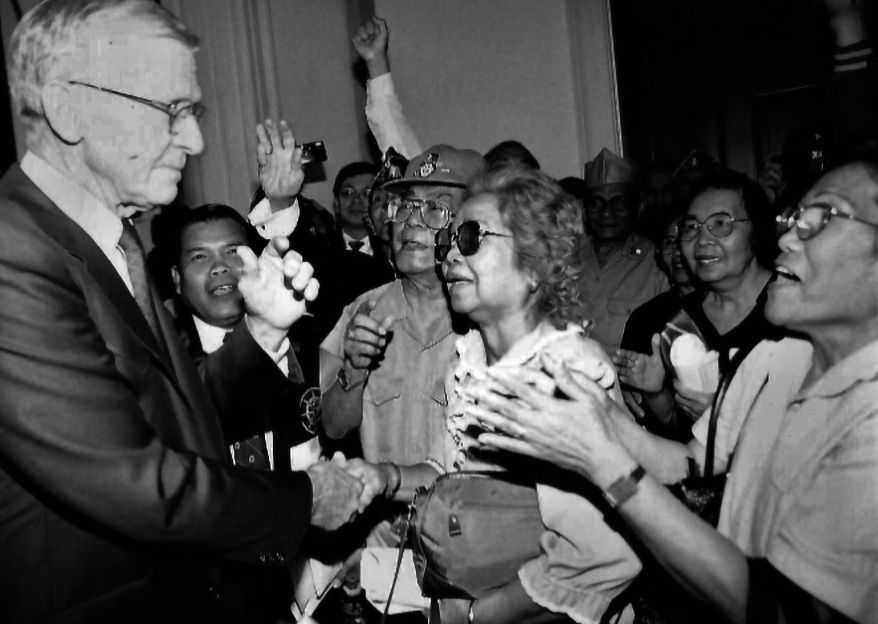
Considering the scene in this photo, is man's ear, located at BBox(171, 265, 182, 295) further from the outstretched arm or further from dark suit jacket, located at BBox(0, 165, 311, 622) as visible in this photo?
the outstretched arm

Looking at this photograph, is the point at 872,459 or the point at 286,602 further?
the point at 286,602

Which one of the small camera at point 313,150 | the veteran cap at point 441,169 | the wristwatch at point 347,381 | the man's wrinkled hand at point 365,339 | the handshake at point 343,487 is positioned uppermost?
the small camera at point 313,150

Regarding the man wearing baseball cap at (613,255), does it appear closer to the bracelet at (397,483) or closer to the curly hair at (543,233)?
the curly hair at (543,233)

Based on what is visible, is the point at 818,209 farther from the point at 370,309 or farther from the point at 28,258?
the point at 370,309

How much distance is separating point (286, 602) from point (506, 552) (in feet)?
2.81

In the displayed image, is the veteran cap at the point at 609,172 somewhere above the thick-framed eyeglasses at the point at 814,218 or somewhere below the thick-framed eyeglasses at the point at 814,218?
above

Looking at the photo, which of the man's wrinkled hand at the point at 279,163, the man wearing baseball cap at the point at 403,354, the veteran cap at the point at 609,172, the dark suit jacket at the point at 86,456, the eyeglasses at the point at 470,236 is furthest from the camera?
the veteran cap at the point at 609,172

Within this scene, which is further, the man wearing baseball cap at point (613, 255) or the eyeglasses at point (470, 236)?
the man wearing baseball cap at point (613, 255)

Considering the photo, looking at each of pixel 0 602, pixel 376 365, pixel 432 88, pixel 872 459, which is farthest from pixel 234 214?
pixel 432 88

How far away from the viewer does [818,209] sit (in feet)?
5.68

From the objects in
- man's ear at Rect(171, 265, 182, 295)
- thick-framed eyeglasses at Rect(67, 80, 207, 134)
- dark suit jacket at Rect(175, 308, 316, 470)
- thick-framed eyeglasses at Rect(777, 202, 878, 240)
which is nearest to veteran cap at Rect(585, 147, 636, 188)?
dark suit jacket at Rect(175, 308, 316, 470)

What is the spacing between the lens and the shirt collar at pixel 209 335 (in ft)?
10.5

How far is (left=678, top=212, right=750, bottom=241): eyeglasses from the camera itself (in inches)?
138

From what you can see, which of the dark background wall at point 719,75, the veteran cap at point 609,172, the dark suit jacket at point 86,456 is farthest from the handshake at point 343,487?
the dark background wall at point 719,75
